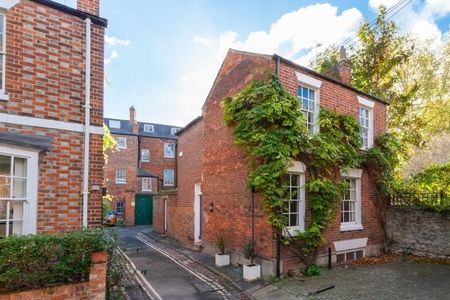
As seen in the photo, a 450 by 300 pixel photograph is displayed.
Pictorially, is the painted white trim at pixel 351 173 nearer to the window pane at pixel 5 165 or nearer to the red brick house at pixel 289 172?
the red brick house at pixel 289 172

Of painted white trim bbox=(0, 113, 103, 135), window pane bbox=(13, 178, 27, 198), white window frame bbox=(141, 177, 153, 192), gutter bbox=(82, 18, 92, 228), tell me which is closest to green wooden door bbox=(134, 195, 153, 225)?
white window frame bbox=(141, 177, 153, 192)

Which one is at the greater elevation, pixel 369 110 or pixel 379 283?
pixel 369 110

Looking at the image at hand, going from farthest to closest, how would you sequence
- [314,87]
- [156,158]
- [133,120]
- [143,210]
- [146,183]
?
1. [156,158]
2. [133,120]
3. [146,183]
4. [143,210]
5. [314,87]

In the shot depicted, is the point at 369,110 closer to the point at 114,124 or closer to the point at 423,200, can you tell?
the point at 423,200

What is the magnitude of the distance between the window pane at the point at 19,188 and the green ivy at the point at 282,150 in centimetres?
579

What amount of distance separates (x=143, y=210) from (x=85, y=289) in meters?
24.1

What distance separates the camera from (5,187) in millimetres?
6066

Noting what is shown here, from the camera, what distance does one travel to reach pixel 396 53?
19844 mm

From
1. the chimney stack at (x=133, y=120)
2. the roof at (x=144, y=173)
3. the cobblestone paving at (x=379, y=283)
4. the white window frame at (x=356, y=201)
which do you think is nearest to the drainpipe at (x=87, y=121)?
the cobblestone paving at (x=379, y=283)

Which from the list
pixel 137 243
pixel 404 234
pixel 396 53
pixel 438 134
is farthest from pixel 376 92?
pixel 137 243

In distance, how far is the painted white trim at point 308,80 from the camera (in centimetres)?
1045

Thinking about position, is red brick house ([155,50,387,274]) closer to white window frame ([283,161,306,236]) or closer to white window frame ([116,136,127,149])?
white window frame ([283,161,306,236])

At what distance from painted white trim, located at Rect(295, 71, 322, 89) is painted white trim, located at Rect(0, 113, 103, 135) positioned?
21.5ft

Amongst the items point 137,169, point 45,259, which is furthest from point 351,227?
point 137,169
